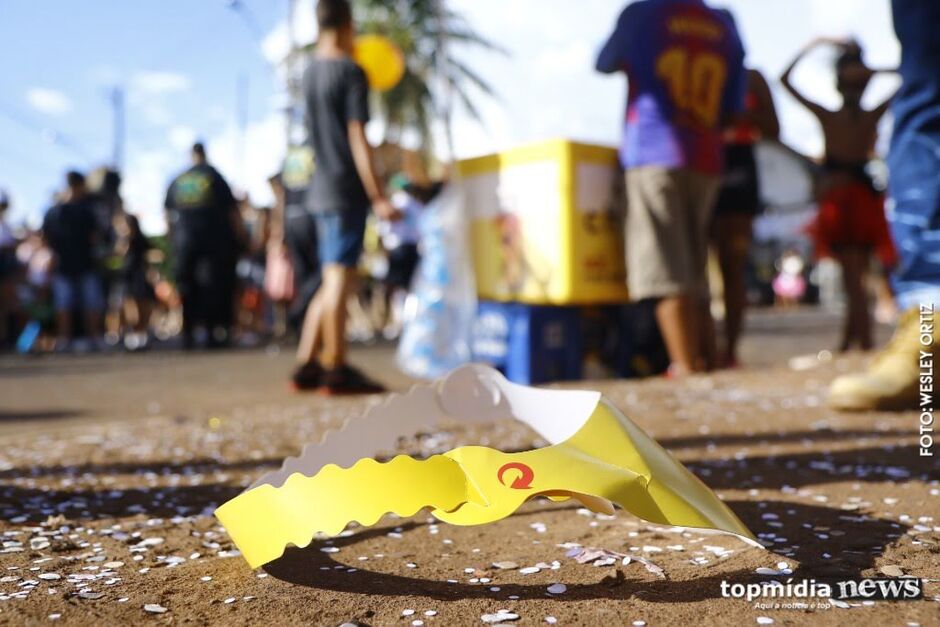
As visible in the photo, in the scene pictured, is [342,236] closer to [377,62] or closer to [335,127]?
[335,127]

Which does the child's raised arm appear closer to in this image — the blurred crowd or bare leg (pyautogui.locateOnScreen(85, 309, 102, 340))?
the blurred crowd

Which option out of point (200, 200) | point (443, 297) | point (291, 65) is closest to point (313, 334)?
point (443, 297)

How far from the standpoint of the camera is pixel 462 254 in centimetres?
531

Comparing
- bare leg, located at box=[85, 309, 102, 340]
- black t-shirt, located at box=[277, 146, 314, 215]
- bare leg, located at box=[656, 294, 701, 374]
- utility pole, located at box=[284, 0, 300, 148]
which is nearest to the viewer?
bare leg, located at box=[656, 294, 701, 374]

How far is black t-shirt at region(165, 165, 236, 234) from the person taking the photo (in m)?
8.20

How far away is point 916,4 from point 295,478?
8.72 ft

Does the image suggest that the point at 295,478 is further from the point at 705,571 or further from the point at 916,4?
the point at 916,4

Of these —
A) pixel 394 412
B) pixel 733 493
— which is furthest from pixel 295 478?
pixel 733 493

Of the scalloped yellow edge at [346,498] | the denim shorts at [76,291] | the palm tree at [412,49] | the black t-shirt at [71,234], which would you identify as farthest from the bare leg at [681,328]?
the palm tree at [412,49]

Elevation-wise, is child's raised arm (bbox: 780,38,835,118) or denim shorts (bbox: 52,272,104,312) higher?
child's raised arm (bbox: 780,38,835,118)

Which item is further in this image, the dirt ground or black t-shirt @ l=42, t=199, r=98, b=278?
black t-shirt @ l=42, t=199, r=98, b=278

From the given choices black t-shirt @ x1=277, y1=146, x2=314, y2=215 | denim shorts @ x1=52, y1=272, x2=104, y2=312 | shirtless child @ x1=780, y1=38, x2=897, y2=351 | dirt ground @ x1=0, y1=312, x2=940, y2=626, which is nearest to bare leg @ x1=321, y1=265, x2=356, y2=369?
dirt ground @ x1=0, y1=312, x2=940, y2=626

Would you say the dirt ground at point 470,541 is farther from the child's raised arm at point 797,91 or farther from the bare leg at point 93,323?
the bare leg at point 93,323

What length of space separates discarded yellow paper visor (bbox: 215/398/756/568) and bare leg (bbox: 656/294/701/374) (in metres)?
3.03
